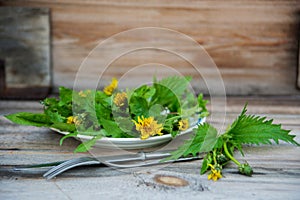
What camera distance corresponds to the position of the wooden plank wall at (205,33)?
1.24m

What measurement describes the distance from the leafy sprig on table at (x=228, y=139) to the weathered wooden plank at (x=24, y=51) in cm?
68

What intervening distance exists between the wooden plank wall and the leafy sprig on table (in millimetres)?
592

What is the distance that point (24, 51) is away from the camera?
3.97ft

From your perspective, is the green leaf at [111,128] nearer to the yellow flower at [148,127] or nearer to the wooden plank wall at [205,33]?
the yellow flower at [148,127]

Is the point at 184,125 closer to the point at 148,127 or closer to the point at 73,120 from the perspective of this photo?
the point at 148,127

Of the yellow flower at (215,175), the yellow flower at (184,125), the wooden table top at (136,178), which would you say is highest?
the yellow flower at (184,125)

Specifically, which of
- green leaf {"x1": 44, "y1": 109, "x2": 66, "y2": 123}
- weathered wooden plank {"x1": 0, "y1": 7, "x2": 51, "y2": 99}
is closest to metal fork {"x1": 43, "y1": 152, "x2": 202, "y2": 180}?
green leaf {"x1": 44, "y1": 109, "x2": 66, "y2": 123}

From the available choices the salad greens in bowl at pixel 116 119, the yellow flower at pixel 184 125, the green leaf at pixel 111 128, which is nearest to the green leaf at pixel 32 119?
the salad greens in bowl at pixel 116 119

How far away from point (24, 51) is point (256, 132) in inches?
31.2

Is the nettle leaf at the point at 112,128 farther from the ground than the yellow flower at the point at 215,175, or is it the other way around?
the nettle leaf at the point at 112,128

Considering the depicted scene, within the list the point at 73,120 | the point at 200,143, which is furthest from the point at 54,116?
the point at 200,143

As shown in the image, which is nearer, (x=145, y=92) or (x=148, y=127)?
(x=148, y=127)

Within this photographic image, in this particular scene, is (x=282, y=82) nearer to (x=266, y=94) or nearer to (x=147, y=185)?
(x=266, y=94)

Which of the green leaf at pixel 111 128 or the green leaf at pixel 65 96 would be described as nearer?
the green leaf at pixel 111 128
